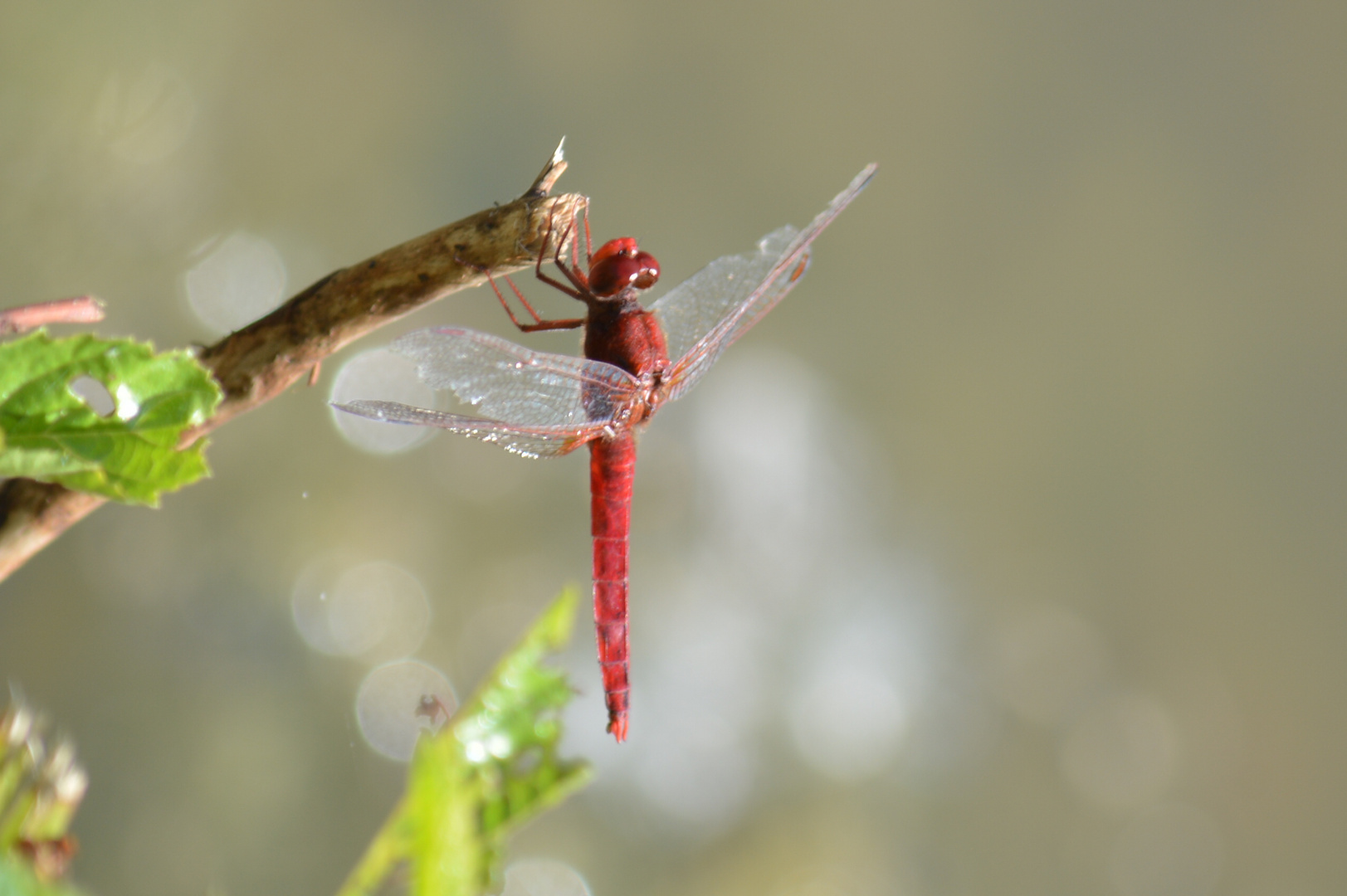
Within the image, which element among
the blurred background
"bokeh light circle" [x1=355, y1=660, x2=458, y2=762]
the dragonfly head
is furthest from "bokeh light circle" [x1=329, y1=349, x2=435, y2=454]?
the dragonfly head

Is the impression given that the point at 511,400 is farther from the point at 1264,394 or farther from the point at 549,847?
the point at 1264,394

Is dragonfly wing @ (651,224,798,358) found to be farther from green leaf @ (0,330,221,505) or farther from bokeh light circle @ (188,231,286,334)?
bokeh light circle @ (188,231,286,334)

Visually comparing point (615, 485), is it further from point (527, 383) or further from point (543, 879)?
point (543, 879)

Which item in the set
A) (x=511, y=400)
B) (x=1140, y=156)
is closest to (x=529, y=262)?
(x=511, y=400)

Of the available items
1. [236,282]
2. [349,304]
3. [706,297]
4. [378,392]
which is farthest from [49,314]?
[236,282]

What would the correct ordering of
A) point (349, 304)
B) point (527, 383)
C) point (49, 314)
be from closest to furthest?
1. point (49, 314)
2. point (349, 304)
3. point (527, 383)
